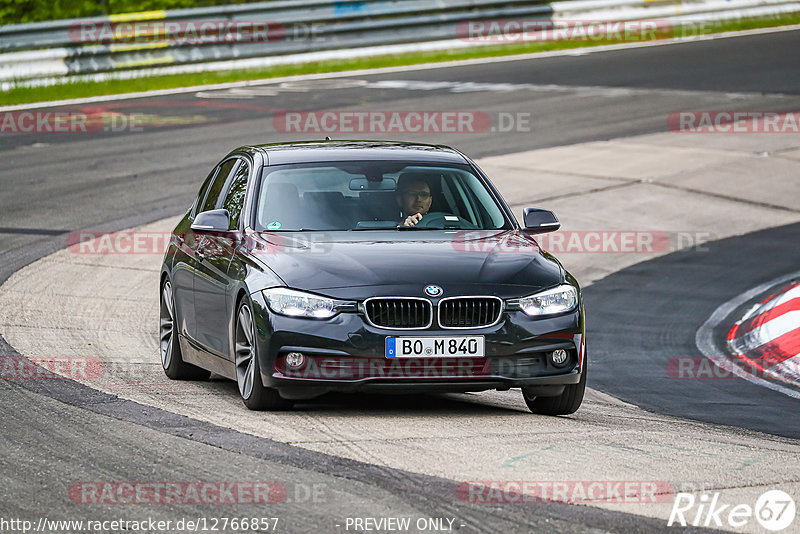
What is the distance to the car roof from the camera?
9320 mm

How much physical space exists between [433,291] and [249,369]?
1.21m

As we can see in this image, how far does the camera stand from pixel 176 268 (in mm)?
9852

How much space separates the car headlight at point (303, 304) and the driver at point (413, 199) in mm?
1310

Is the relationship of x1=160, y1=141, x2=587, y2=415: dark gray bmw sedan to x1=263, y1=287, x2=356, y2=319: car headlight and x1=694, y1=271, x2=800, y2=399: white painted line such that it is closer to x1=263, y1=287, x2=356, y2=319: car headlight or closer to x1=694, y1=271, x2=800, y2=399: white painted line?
x1=263, y1=287, x2=356, y2=319: car headlight

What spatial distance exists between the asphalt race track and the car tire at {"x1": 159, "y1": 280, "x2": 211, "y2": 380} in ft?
3.50

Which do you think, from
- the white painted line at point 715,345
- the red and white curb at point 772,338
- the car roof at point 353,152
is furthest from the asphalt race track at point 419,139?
the car roof at point 353,152

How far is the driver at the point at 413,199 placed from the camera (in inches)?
356

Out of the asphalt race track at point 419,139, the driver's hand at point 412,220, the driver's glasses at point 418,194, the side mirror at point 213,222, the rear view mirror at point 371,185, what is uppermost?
the rear view mirror at point 371,185

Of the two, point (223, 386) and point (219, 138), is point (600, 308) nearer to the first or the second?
point (223, 386)

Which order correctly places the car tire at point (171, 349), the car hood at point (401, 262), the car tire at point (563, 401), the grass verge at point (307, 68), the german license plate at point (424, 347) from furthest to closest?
the grass verge at point (307, 68)
the car tire at point (171, 349)
the car tire at point (563, 401)
the car hood at point (401, 262)
the german license plate at point (424, 347)

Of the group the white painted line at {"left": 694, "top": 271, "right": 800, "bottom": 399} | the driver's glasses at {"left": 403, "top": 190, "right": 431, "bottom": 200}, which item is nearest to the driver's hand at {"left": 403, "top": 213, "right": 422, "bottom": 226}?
the driver's glasses at {"left": 403, "top": 190, "right": 431, "bottom": 200}

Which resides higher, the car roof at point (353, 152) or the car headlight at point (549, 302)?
the car roof at point (353, 152)

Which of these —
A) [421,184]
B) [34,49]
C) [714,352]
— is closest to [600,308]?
[714,352]

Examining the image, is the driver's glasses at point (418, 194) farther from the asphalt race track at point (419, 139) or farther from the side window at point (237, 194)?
the asphalt race track at point (419, 139)
